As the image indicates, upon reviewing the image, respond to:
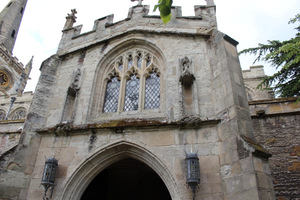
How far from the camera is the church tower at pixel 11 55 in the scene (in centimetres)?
3453

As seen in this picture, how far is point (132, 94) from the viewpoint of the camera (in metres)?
7.58

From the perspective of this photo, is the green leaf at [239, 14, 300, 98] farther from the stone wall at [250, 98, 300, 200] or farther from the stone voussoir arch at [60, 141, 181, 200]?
the stone voussoir arch at [60, 141, 181, 200]

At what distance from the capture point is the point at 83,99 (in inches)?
292

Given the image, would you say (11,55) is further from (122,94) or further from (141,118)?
(141,118)

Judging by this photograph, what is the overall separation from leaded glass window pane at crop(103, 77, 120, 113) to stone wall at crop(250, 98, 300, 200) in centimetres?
440

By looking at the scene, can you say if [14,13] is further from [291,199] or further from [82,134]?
[291,199]

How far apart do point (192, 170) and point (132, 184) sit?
437cm

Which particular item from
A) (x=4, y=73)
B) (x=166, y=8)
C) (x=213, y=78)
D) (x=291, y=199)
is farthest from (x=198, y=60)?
(x=4, y=73)

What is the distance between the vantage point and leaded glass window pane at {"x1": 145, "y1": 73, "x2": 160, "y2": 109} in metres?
7.17

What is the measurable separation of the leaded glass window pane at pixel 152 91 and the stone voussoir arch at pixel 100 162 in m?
→ 1.54

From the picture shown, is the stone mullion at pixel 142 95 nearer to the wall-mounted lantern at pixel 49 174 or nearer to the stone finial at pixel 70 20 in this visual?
the wall-mounted lantern at pixel 49 174

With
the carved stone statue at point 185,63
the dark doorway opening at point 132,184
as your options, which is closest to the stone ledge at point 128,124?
the carved stone statue at point 185,63

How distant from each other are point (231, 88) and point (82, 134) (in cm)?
402

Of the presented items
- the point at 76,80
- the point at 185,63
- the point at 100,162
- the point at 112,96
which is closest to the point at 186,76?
the point at 185,63
